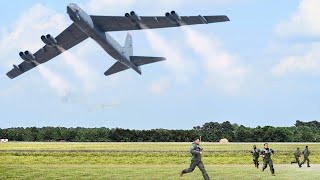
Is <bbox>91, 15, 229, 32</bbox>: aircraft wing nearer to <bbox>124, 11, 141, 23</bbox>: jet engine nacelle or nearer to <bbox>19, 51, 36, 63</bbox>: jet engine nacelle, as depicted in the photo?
<bbox>124, 11, 141, 23</bbox>: jet engine nacelle

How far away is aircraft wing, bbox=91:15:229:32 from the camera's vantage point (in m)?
41.5

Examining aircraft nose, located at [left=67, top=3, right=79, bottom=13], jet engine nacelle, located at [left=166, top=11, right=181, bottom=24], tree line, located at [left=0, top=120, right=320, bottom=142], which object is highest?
aircraft nose, located at [left=67, top=3, right=79, bottom=13]

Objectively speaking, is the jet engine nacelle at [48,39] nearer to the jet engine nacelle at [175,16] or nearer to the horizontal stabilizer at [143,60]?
the horizontal stabilizer at [143,60]

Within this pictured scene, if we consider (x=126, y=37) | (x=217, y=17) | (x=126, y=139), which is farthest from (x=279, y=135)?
(x=217, y=17)

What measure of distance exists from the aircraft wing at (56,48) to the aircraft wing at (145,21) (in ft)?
13.5

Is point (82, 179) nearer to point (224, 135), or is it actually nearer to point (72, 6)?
point (72, 6)

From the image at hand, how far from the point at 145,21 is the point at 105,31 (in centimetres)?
473

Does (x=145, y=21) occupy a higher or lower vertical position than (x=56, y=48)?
higher

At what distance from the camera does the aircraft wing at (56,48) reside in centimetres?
5097

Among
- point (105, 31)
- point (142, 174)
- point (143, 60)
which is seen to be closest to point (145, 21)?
point (105, 31)

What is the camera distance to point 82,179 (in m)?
24.2

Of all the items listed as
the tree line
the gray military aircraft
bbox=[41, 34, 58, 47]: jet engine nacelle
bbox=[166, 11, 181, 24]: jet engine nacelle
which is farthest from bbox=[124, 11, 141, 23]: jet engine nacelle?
the tree line

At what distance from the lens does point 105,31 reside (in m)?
48.0

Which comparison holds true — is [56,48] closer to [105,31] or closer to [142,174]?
[105,31]
